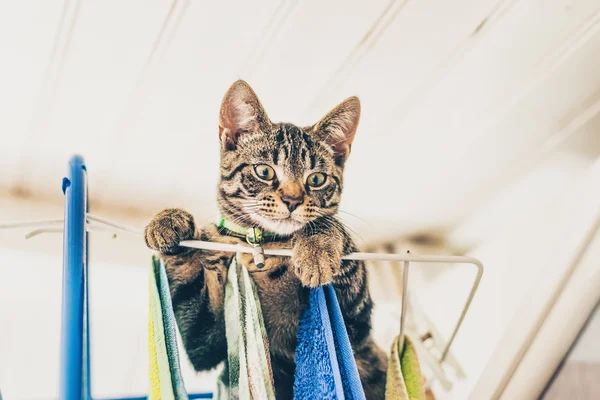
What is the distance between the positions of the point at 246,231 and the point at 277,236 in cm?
5

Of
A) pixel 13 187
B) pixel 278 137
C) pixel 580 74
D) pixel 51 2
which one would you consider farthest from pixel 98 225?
pixel 580 74

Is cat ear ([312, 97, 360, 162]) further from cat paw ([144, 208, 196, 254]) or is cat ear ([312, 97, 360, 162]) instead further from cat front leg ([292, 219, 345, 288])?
cat paw ([144, 208, 196, 254])

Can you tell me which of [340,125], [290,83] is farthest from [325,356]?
[290,83]

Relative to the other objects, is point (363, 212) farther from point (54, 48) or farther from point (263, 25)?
point (54, 48)

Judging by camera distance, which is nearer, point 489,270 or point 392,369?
point 392,369

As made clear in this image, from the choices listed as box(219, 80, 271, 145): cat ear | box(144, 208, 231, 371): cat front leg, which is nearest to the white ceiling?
box(219, 80, 271, 145): cat ear

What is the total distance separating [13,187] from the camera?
1178mm

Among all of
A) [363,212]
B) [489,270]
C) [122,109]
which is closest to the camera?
[122,109]

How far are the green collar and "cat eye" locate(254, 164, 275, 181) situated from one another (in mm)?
93

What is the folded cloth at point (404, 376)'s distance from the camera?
665 mm

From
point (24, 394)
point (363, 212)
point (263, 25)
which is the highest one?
point (263, 25)

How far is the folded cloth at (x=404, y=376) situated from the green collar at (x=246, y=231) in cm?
26

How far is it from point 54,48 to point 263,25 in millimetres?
409

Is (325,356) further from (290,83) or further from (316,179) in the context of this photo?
(290,83)
